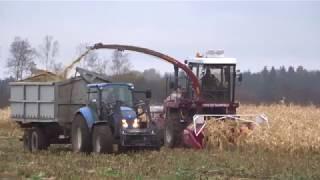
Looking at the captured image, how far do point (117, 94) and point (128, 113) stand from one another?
3.08 ft

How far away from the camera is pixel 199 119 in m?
21.3

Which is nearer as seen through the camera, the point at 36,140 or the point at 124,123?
the point at 124,123

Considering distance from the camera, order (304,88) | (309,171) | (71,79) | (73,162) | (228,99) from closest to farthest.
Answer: (309,171)
(73,162)
(71,79)
(228,99)
(304,88)

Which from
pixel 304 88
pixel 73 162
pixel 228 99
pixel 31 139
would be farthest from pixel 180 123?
pixel 304 88

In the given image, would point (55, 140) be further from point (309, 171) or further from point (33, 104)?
point (309, 171)

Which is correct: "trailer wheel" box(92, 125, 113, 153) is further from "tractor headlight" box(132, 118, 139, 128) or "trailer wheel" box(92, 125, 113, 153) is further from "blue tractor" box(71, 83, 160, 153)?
"tractor headlight" box(132, 118, 139, 128)

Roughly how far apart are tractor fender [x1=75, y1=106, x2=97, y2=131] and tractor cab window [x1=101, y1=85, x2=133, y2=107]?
56cm

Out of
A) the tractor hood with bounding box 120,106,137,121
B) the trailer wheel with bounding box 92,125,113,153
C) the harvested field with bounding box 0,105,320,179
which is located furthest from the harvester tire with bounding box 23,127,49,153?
the tractor hood with bounding box 120,106,137,121

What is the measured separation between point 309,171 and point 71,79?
9.60 metres

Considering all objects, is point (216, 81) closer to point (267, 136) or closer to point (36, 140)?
point (267, 136)

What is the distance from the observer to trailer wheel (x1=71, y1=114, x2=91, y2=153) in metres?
19.0

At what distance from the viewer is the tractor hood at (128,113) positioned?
60.1 ft

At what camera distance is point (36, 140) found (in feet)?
71.9

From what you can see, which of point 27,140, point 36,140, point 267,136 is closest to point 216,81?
point 267,136
